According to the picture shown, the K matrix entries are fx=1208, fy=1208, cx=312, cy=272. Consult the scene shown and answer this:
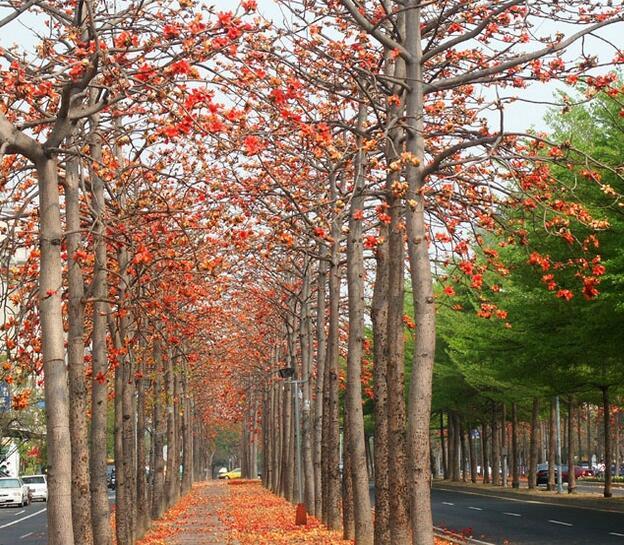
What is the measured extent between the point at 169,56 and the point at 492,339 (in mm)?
25633

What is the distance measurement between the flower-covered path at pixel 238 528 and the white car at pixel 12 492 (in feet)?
46.2

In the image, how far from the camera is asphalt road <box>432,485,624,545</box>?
22375mm

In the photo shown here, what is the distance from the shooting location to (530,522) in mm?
27906

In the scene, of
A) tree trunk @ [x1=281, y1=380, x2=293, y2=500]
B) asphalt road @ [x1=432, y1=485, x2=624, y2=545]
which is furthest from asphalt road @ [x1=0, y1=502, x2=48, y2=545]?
asphalt road @ [x1=432, y1=485, x2=624, y2=545]

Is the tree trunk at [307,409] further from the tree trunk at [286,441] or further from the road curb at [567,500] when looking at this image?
the tree trunk at [286,441]

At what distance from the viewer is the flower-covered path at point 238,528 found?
22641 mm

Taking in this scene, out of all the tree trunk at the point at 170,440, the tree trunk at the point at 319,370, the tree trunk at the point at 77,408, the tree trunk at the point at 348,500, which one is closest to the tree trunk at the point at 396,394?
the tree trunk at the point at 77,408

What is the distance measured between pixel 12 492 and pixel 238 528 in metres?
28.3

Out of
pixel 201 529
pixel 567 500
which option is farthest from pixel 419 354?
pixel 567 500

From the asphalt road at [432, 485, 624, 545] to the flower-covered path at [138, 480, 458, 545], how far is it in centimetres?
217

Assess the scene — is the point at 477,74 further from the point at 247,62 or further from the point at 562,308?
the point at 562,308

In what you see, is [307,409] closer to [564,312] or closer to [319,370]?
[319,370]

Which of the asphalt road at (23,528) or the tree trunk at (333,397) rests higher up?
the tree trunk at (333,397)

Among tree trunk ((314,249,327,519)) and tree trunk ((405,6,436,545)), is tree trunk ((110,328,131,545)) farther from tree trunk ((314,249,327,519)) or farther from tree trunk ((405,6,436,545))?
tree trunk ((405,6,436,545))
